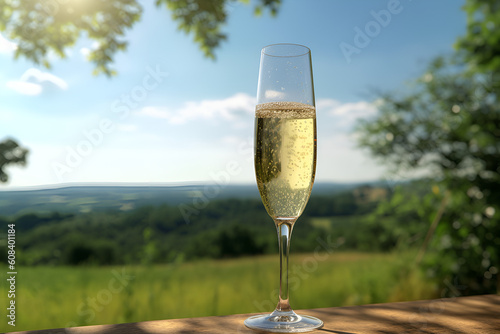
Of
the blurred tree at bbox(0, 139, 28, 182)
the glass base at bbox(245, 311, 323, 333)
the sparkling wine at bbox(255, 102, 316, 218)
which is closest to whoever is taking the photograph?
the glass base at bbox(245, 311, 323, 333)

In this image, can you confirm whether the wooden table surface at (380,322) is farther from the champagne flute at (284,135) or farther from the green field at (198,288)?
the green field at (198,288)

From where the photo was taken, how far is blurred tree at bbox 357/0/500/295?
3320 mm

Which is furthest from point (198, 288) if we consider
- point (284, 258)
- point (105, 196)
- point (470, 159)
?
point (284, 258)

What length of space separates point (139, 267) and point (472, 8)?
390cm

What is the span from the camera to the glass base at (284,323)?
93 cm

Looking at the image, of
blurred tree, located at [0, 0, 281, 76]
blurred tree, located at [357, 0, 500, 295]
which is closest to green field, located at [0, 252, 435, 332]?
blurred tree, located at [357, 0, 500, 295]

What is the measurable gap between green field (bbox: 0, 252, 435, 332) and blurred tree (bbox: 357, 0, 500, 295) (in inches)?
17.0

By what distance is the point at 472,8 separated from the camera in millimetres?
3377

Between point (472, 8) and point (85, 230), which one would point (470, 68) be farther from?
point (85, 230)

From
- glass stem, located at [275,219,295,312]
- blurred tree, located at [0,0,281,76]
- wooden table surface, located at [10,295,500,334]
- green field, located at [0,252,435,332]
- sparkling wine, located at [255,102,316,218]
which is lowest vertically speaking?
green field, located at [0,252,435,332]

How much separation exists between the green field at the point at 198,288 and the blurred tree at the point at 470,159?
0.43m

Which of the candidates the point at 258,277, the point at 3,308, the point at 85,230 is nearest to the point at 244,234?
the point at 258,277

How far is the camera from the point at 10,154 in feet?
13.5

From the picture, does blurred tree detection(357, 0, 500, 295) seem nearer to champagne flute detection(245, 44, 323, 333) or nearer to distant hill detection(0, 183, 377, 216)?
distant hill detection(0, 183, 377, 216)
